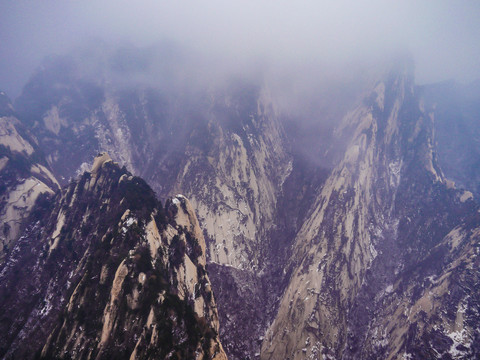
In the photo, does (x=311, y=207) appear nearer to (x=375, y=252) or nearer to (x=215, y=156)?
(x=375, y=252)

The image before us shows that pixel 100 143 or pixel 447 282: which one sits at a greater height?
pixel 100 143

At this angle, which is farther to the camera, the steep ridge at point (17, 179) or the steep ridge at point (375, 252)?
the steep ridge at point (17, 179)

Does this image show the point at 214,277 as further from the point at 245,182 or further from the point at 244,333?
the point at 245,182

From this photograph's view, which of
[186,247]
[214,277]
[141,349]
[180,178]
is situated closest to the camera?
[141,349]

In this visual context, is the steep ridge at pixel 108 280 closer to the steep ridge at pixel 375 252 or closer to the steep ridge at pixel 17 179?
the steep ridge at pixel 17 179

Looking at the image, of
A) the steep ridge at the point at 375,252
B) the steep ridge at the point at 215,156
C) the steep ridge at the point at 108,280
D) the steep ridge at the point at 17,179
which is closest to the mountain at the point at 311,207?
the steep ridge at the point at 375,252

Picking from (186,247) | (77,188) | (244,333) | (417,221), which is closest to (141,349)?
(186,247)

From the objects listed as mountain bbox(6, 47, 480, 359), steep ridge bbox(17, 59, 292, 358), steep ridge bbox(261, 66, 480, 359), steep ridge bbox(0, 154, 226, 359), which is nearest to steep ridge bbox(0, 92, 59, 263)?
steep ridge bbox(0, 154, 226, 359)
